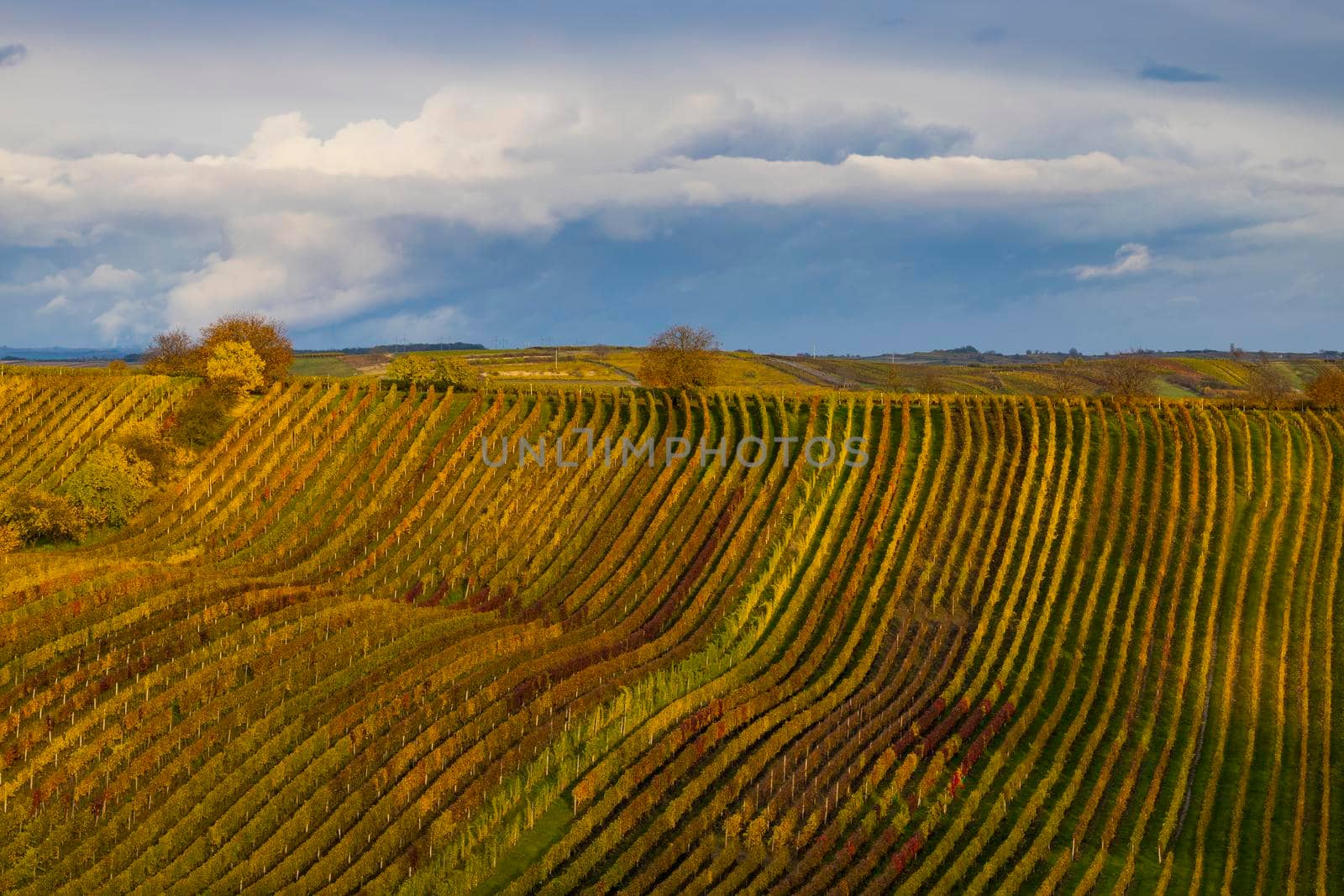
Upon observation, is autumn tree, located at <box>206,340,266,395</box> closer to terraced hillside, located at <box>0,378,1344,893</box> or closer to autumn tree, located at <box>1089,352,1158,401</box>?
terraced hillside, located at <box>0,378,1344,893</box>

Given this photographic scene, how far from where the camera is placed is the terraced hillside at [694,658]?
37250 millimetres

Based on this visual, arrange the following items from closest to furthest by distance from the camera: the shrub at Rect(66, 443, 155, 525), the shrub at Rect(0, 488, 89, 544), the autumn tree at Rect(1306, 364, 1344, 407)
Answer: the shrub at Rect(0, 488, 89, 544) < the shrub at Rect(66, 443, 155, 525) < the autumn tree at Rect(1306, 364, 1344, 407)

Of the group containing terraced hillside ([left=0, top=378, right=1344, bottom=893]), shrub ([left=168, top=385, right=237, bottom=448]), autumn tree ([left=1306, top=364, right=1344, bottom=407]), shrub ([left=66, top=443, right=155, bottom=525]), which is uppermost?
autumn tree ([left=1306, top=364, right=1344, bottom=407])

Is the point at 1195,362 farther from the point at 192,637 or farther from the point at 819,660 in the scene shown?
the point at 192,637

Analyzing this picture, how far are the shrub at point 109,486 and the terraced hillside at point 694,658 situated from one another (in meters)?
1.96

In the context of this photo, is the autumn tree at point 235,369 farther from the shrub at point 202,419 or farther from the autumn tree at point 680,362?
the autumn tree at point 680,362

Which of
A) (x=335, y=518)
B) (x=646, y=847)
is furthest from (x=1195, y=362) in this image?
(x=646, y=847)

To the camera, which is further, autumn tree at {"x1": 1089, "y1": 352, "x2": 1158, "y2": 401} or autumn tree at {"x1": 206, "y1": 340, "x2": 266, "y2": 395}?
autumn tree at {"x1": 1089, "y1": 352, "x2": 1158, "y2": 401}

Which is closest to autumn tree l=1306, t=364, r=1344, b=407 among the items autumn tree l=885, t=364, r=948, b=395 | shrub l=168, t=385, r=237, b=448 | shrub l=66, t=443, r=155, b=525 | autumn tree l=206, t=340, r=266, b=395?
autumn tree l=885, t=364, r=948, b=395

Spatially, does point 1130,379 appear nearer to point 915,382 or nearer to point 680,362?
point 680,362

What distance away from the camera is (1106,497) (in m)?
66.9

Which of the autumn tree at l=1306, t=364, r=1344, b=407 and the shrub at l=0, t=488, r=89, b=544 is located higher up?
the autumn tree at l=1306, t=364, r=1344, b=407

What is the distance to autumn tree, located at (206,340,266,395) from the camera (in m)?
82.9

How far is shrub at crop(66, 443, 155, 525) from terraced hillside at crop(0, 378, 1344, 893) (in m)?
1.96
